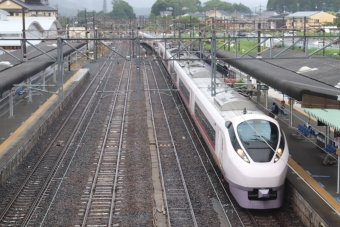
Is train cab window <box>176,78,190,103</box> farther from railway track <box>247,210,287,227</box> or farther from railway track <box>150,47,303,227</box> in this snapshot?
railway track <box>247,210,287,227</box>

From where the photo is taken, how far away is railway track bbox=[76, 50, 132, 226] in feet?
37.1

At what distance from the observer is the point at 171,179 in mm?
13961

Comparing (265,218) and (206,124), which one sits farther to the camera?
(206,124)

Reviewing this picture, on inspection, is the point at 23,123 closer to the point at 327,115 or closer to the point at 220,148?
the point at 220,148

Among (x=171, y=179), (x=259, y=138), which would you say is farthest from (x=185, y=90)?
(x=259, y=138)

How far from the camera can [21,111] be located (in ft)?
75.6

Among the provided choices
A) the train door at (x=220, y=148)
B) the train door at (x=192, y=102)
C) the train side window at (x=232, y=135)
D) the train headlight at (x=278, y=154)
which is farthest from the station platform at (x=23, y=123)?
the train headlight at (x=278, y=154)

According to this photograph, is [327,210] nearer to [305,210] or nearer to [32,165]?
[305,210]

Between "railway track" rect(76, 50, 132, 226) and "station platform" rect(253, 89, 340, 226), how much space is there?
4.03m

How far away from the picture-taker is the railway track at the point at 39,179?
11.4m

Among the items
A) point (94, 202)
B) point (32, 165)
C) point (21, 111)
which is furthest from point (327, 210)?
point (21, 111)

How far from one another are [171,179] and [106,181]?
1.68m

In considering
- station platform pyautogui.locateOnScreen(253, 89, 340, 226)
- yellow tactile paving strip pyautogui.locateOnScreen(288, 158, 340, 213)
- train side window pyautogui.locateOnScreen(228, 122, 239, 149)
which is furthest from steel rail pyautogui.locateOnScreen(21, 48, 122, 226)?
yellow tactile paving strip pyautogui.locateOnScreen(288, 158, 340, 213)

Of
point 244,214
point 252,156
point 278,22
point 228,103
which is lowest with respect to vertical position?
point 244,214
